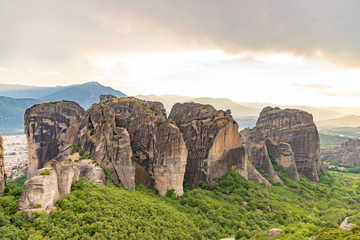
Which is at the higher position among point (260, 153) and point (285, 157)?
point (260, 153)

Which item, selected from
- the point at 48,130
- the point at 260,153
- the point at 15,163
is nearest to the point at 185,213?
the point at 260,153

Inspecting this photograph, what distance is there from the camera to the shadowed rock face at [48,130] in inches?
2323

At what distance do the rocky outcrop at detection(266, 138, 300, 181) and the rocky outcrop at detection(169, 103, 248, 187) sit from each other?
21540 mm

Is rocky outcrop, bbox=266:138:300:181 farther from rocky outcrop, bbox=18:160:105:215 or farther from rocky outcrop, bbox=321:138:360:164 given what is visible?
rocky outcrop, bbox=321:138:360:164

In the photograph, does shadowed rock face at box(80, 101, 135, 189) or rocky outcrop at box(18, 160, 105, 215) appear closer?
rocky outcrop at box(18, 160, 105, 215)

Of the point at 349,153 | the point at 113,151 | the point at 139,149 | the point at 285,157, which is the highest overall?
the point at 113,151

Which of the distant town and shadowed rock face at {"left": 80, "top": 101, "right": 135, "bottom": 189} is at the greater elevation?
shadowed rock face at {"left": 80, "top": 101, "right": 135, "bottom": 189}

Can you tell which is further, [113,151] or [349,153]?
[349,153]

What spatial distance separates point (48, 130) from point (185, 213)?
48.2 m

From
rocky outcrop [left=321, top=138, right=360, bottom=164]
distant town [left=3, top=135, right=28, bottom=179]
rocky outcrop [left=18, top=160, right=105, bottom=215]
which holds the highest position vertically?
rocky outcrop [left=18, top=160, right=105, bottom=215]

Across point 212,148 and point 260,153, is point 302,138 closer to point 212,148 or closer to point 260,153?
point 260,153

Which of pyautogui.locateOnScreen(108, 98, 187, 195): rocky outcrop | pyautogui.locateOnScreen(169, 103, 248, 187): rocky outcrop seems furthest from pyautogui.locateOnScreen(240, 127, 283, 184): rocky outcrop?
pyautogui.locateOnScreen(108, 98, 187, 195): rocky outcrop

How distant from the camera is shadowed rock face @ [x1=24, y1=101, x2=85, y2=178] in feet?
194

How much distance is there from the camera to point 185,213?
3519 centimetres
